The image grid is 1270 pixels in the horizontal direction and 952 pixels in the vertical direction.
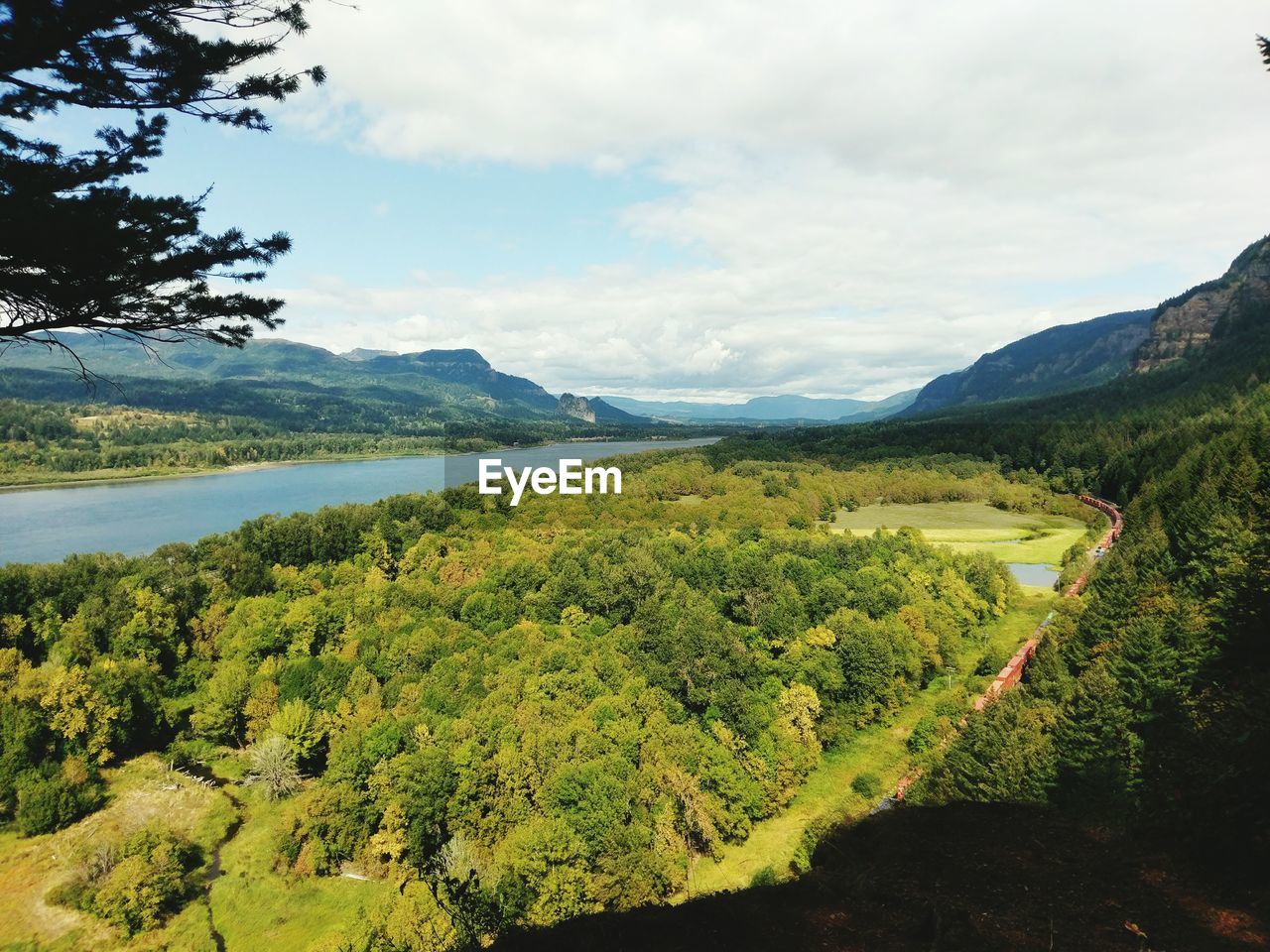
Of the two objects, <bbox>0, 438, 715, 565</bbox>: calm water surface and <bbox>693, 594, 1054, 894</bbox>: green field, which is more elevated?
<bbox>0, 438, 715, 565</bbox>: calm water surface

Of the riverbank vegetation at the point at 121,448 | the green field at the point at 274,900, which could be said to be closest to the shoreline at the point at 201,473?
the riverbank vegetation at the point at 121,448

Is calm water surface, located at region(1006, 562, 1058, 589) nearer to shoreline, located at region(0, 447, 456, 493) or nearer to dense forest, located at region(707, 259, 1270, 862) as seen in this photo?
dense forest, located at region(707, 259, 1270, 862)

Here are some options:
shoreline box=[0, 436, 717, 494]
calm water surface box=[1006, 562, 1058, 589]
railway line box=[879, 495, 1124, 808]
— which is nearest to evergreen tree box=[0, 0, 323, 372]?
railway line box=[879, 495, 1124, 808]

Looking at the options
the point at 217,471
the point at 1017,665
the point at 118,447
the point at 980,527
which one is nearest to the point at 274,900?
the point at 1017,665

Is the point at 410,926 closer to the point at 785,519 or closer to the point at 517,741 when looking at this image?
the point at 517,741

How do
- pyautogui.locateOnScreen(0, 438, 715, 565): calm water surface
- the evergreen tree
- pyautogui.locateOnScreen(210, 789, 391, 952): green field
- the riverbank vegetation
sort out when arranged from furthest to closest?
the riverbank vegetation → pyautogui.locateOnScreen(0, 438, 715, 565): calm water surface → pyautogui.locateOnScreen(210, 789, 391, 952): green field → the evergreen tree

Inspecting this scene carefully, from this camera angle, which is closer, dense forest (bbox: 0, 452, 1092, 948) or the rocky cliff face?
dense forest (bbox: 0, 452, 1092, 948)

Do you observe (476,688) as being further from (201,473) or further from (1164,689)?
(201,473)
